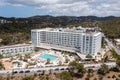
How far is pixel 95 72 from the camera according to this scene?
38125 mm

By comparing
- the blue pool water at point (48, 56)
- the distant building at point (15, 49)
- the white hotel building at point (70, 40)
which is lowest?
the blue pool water at point (48, 56)

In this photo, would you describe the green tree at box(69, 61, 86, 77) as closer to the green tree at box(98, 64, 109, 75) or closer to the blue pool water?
the green tree at box(98, 64, 109, 75)

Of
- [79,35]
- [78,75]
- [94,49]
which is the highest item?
[79,35]

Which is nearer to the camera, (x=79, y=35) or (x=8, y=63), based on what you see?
(x=8, y=63)

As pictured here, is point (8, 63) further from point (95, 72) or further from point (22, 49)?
point (95, 72)

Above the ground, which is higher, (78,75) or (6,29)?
(6,29)

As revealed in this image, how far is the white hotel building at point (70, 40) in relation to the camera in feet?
166

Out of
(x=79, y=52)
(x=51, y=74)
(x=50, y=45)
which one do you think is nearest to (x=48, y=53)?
(x=50, y=45)

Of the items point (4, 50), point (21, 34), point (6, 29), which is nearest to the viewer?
point (4, 50)

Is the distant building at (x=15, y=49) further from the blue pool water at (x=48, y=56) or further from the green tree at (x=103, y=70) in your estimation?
the green tree at (x=103, y=70)

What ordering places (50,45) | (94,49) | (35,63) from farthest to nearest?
(50,45) < (94,49) < (35,63)

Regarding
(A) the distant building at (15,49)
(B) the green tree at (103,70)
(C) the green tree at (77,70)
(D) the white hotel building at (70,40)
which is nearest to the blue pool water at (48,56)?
(D) the white hotel building at (70,40)

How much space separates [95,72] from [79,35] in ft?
60.1

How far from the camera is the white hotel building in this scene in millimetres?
50688
